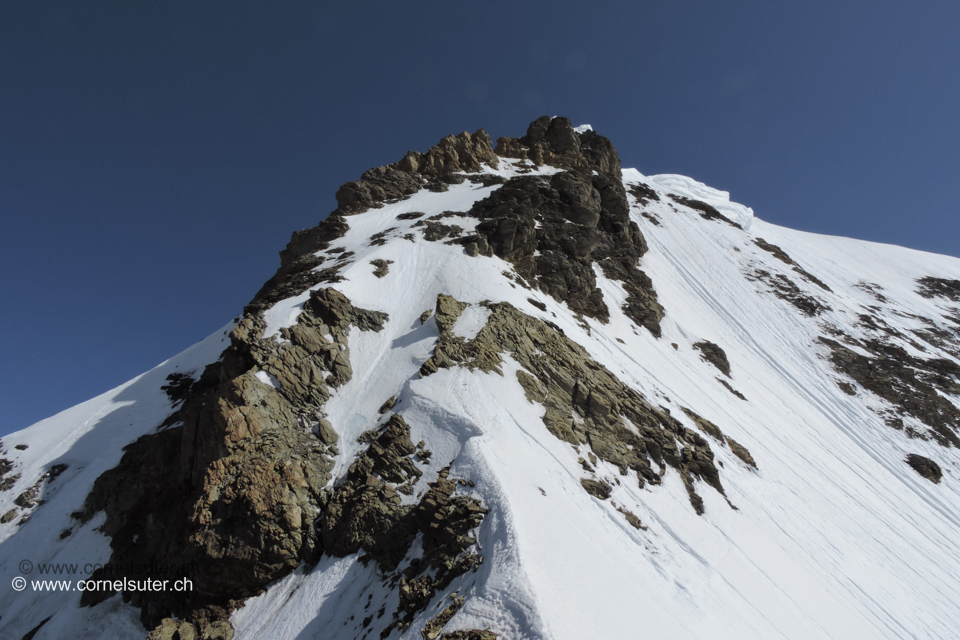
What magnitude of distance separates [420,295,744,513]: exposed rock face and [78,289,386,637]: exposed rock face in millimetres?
4909

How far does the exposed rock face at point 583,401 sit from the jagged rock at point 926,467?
18482 mm

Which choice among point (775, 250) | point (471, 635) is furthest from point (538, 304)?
point (775, 250)

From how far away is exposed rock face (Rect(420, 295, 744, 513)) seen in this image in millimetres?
15680

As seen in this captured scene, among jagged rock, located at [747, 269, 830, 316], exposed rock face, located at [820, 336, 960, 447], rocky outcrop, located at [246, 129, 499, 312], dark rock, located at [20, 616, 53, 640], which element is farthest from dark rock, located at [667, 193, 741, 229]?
dark rock, located at [20, 616, 53, 640]

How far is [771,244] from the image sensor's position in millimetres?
56219

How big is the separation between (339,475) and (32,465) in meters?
20.9

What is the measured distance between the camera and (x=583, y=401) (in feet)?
56.1

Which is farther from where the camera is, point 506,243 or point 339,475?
point 506,243

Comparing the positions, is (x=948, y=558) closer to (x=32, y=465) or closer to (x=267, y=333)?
(x=267, y=333)

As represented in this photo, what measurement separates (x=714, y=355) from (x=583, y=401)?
749 inches

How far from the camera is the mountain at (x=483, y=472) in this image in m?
10.1

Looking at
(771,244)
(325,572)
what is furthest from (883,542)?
(771,244)

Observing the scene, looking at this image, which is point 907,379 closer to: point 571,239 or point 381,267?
point 571,239

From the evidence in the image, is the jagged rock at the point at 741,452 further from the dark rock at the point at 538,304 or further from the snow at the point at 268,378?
the snow at the point at 268,378
